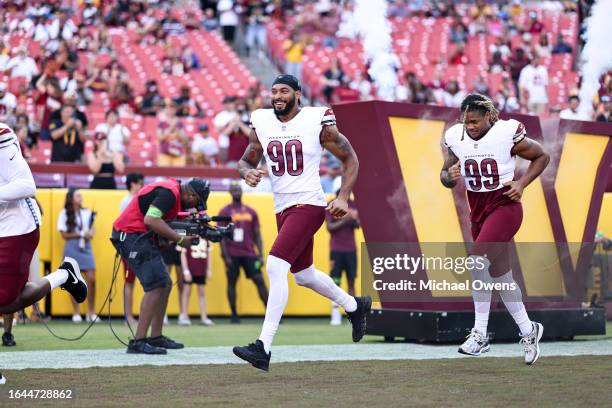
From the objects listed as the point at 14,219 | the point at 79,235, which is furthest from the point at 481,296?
the point at 79,235

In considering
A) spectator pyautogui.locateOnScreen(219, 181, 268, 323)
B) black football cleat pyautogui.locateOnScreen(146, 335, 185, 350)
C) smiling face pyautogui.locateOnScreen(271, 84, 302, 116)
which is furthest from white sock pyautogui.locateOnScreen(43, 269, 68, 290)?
spectator pyautogui.locateOnScreen(219, 181, 268, 323)

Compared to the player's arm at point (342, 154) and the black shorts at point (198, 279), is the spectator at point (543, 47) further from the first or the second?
the player's arm at point (342, 154)

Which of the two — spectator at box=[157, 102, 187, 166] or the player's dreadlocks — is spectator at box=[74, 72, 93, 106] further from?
the player's dreadlocks

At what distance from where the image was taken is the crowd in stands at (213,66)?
57.5 feet

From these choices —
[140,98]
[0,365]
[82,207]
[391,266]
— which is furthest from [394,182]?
[140,98]

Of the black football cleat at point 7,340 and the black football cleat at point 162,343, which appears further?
the black football cleat at point 7,340

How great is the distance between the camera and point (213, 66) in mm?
23766

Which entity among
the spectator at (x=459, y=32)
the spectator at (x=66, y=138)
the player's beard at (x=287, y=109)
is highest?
the spectator at (x=459, y=32)

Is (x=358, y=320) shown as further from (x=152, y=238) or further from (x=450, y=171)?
(x=152, y=238)

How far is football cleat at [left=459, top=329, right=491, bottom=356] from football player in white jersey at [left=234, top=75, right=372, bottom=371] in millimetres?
1337

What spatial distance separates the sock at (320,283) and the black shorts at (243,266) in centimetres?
666

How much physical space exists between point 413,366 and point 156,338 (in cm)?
255

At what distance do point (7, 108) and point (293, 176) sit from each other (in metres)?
10.4

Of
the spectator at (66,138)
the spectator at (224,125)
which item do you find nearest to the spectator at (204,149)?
the spectator at (224,125)
